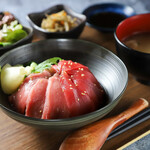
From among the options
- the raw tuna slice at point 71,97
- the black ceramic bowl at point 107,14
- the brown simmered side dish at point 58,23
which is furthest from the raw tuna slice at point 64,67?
the black ceramic bowl at point 107,14

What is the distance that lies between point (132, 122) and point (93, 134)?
28cm

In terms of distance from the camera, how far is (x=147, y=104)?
151 cm

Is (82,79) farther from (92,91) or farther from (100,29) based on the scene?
(100,29)

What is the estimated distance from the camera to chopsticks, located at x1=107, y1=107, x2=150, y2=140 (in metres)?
1.38

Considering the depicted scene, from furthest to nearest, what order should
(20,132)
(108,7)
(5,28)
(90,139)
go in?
(108,7) → (5,28) → (20,132) → (90,139)

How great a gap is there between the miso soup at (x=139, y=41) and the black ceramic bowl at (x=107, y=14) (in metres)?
0.55

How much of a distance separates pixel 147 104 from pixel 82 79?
1.39 feet

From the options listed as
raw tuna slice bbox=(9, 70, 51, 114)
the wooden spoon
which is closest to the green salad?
raw tuna slice bbox=(9, 70, 51, 114)

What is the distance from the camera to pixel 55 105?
4.31ft

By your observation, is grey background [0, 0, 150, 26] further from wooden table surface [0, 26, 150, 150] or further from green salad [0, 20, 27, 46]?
wooden table surface [0, 26, 150, 150]

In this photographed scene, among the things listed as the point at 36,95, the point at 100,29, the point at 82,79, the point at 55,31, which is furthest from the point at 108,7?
the point at 36,95

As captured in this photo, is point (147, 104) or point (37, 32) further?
point (37, 32)

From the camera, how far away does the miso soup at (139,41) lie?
5.71 feet

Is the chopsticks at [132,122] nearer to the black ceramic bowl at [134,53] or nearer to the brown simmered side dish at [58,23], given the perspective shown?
the black ceramic bowl at [134,53]
